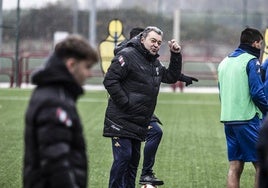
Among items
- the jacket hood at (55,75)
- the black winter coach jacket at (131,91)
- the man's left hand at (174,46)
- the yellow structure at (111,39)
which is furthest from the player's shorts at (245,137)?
the yellow structure at (111,39)

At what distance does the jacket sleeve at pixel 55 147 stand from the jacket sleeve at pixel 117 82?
3419 millimetres

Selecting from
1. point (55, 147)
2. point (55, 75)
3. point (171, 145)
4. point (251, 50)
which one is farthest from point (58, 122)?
point (171, 145)

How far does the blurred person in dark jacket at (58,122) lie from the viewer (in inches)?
187

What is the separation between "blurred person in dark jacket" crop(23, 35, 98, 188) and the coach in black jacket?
10.6 ft

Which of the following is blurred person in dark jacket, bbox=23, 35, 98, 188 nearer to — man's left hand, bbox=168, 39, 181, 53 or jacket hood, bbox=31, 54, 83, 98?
jacket hood, bbox=31, 54, 83, 98

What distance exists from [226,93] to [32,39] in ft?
101

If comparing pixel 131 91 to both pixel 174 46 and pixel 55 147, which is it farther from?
pixel 55 147

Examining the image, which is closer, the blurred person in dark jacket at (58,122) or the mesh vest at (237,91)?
the blurred person in dark jacket at (58,122)

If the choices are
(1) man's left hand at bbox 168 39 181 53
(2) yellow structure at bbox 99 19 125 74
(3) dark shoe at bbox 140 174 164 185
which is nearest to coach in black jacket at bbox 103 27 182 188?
(1) man's left hand at bbox 168 39 181 53

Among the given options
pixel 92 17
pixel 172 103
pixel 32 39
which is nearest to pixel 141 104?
pixel 172 103

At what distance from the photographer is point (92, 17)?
34656 mm

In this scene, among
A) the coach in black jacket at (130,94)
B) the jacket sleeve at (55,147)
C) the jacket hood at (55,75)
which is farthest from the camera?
the coach in black jacket at (130,94)

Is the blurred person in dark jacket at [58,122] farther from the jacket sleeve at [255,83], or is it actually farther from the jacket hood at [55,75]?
the jacket sleeve at [255,83]

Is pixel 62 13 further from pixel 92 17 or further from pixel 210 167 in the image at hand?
pixel 210 167
